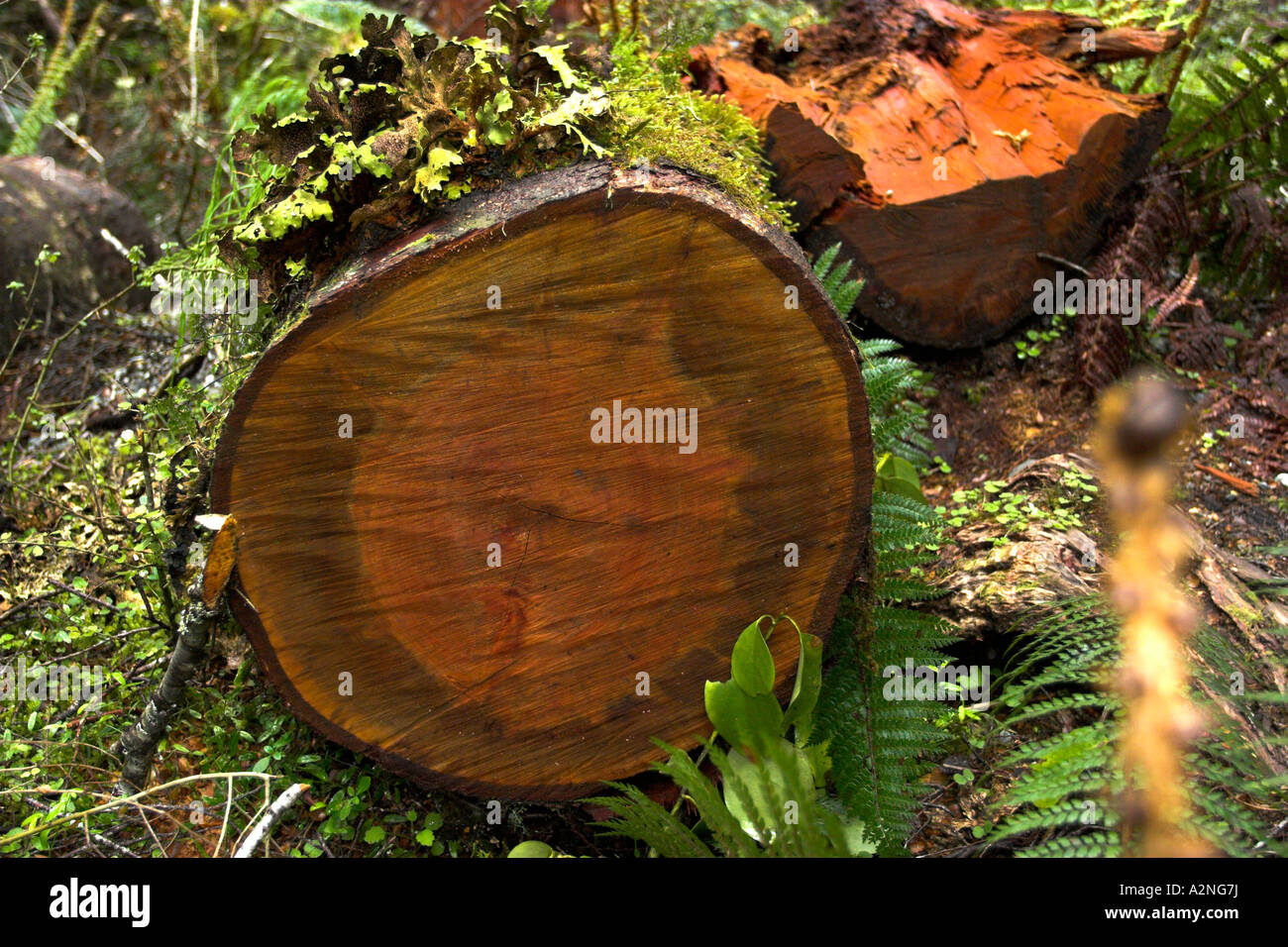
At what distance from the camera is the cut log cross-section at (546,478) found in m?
2.08

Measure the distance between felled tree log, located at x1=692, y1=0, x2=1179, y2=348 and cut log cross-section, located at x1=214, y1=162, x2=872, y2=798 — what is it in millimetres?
1263

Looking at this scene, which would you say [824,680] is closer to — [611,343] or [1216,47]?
[611,343]

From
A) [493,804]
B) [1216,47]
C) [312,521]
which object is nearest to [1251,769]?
[493,804]

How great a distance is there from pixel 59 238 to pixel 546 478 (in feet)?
13.0

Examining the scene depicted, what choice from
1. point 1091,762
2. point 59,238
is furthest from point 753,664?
point 59,238

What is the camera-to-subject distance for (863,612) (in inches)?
100

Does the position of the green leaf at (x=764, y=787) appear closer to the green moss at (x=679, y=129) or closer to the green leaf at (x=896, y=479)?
the green leaf at (x=896, y=479)

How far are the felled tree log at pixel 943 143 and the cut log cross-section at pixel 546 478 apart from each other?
4.14 feet

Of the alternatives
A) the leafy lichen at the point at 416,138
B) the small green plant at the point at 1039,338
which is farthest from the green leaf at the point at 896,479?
the small green plant at the point at 1039,338

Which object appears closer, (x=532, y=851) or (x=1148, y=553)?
(x=1148, y=553)

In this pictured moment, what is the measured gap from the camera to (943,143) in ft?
11.8

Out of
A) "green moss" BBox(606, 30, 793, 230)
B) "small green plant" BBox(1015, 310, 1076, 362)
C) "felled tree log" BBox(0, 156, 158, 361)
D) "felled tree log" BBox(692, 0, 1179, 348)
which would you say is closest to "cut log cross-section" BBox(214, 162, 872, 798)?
"green moss" BBox(606, 30, 793, 230)

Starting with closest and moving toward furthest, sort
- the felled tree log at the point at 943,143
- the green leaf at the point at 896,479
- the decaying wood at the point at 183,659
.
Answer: the decaying wood at the point at 183,659 < the green leaf at the point at 896,479 < the felled tree log at the point at 943,143

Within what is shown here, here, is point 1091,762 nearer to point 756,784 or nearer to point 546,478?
point 756,784
